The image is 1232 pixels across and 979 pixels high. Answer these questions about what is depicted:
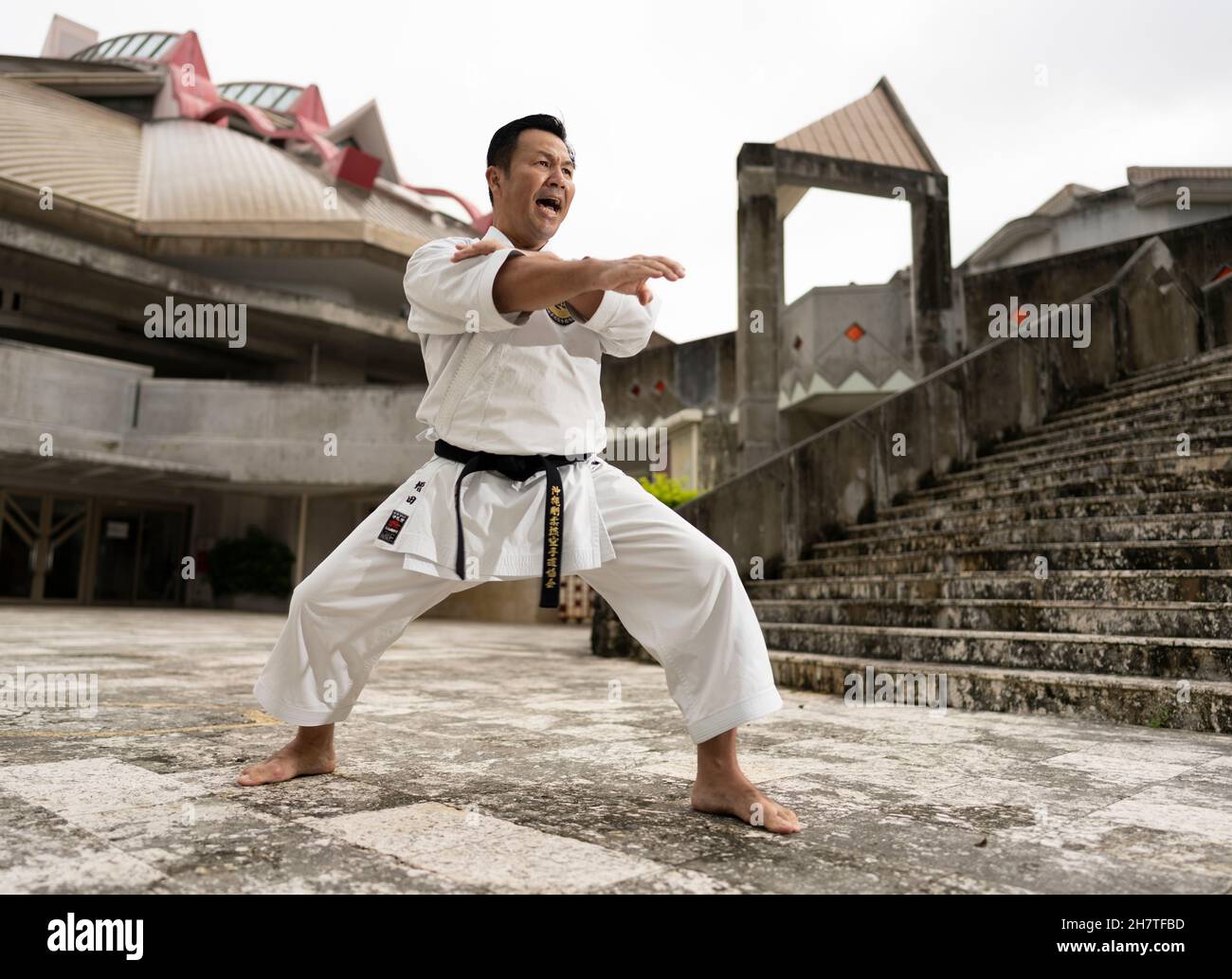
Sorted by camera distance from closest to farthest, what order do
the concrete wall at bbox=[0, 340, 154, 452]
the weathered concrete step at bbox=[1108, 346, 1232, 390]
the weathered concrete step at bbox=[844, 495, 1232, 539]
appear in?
the weathered concrete step at bbox=[844, 495, 1232, 539] → the weathered concrete step at bbox=[1108, 346, 1232, 390] → the concrete wall at bbox=[0, 340, 154, 452]

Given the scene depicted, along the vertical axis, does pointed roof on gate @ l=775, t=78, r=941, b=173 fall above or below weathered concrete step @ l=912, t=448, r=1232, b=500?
above

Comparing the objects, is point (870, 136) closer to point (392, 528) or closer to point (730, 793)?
point (392, 528)

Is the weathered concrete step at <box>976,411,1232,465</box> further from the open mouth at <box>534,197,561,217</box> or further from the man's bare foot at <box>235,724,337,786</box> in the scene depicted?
the man's bare foot at <box>235,724,337,786</box>

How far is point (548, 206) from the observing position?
2379 millimetres

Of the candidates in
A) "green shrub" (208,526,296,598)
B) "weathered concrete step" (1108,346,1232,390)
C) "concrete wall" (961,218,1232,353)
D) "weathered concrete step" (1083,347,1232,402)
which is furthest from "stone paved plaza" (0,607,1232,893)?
"green shrub" (208,526,296,598)

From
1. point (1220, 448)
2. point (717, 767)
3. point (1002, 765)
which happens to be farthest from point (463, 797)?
point (1220, 448)

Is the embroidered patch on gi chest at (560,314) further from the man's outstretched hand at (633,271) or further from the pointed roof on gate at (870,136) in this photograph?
the pointed roof on gate at (870,136)

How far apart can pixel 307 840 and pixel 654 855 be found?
2.42ft

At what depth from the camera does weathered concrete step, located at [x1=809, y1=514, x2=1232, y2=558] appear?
5.17 metres

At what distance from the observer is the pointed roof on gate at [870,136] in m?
12.9

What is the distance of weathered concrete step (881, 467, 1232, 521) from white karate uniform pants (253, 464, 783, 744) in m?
4.71

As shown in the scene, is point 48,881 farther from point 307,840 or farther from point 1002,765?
point 1002,765

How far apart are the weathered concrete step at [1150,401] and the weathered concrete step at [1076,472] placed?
1.14 meters

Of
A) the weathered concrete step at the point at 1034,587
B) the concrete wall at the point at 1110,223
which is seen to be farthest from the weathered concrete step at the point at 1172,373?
the concrete wall at the point at 1110,223
